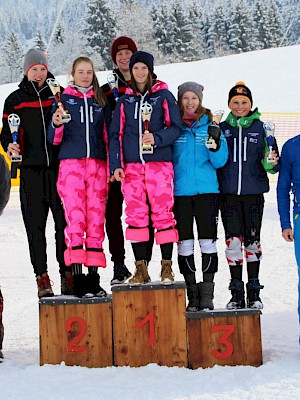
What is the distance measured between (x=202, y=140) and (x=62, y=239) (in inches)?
49.2

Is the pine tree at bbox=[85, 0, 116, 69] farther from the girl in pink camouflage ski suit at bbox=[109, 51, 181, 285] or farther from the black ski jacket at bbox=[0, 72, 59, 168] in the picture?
the girl in pink camouflage ski suit at bbox=[109, 51, 181, 285]

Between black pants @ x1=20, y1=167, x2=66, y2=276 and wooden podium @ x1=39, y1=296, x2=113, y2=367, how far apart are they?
497mm

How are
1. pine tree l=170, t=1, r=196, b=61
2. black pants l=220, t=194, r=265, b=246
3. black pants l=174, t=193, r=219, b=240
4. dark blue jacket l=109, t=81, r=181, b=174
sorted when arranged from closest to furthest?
dark blue jacket l=109, t=81, r=181, b=174 < black pants l=174, t=193, r=219, b=240 < black pants l=220, t=194, r=265, b=246 < pine tree l=170, t=1, r=196, b=61

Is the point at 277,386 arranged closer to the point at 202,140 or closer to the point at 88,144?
the point at 202,140

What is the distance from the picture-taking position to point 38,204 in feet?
15.1

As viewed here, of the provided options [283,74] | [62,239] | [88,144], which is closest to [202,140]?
[88,144]

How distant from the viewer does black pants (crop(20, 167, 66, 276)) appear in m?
4.61

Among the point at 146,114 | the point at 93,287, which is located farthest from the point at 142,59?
the point at 93,287

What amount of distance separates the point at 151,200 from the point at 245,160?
29.7 inches

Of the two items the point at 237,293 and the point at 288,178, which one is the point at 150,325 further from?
the point at 288,178

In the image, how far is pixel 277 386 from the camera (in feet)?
12.1

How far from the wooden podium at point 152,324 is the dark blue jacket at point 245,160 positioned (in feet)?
2.74

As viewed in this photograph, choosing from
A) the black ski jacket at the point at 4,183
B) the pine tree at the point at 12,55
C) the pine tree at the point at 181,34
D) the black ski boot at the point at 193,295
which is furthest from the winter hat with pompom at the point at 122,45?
the pine tree at the point at 12,55

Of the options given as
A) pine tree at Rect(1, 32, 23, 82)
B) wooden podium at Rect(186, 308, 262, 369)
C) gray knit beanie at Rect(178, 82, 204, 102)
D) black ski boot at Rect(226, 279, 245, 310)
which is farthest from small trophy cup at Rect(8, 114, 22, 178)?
pine tree at Rect(1, 32, 23, 82)
